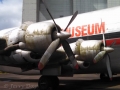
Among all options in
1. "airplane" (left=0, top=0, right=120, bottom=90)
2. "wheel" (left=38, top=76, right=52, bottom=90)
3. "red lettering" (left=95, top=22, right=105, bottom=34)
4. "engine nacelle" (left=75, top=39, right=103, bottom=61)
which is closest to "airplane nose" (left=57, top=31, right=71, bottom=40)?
"airplane" (left=0, top=0, right=120, bottom=90)

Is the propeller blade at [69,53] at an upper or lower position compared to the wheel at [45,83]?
upper

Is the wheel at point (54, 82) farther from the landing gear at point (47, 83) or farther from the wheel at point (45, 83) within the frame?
the wheel at point (45, 83)

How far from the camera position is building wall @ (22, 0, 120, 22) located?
110 ft

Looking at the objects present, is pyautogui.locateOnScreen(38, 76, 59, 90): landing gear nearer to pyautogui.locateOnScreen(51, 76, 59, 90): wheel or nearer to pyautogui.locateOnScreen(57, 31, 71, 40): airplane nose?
pyautogui.locateOnScreen(51, 76, 59, 90): wheel

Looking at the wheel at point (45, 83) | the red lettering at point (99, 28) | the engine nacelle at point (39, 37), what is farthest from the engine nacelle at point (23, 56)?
the red lettering at point (99, 28)

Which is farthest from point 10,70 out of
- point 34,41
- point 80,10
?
point 80,10

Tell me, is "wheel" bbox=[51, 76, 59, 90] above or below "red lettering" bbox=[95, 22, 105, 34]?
below

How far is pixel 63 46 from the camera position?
10102 millimetres

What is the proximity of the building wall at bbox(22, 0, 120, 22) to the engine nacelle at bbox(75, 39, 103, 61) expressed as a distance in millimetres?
24049

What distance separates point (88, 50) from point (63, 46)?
122 centimetres

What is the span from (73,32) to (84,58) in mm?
3261

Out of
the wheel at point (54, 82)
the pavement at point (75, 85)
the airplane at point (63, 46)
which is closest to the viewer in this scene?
the airplane at point (63, 46)

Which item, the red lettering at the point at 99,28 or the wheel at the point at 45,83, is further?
the red lettering at the point at 99,28

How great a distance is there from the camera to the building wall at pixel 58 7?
110 feet
